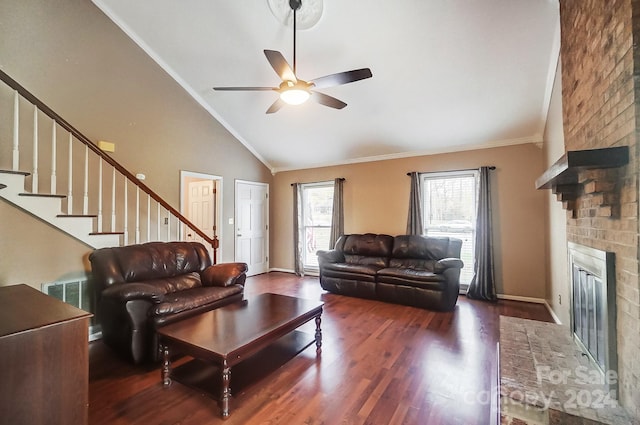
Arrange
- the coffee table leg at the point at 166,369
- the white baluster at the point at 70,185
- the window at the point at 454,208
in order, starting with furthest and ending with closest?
1. the window at the point at 454,208
2. the white baluster at the point at 70,185
3. the coffee table leg at the point at 166,369

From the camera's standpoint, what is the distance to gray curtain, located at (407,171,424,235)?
4.86m

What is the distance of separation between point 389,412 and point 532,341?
1.28 meters

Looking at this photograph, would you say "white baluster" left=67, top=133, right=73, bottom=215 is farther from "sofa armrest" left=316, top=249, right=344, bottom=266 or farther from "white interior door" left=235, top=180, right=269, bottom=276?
"sofa armrest" left=316, top=249, right=344, bottom=266

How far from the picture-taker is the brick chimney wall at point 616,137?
130cm

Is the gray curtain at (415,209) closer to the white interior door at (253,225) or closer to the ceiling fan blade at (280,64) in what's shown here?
the ceiling fan blade at (280,64)

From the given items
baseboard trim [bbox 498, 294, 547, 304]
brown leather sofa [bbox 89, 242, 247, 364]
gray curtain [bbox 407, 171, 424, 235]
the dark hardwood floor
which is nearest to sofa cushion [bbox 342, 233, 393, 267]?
gray curtain [bbox 407, 171, 424, 235]

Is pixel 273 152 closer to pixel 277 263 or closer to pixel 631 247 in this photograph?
pixel 277 263

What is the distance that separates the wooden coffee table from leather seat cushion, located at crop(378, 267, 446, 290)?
173 cm

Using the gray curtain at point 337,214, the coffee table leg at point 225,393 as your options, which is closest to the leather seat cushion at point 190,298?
the coffee table leg at point 225,393

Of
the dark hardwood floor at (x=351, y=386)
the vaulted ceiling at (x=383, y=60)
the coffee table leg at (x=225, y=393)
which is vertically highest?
the vaulted ceiling at (x=383, y=60)

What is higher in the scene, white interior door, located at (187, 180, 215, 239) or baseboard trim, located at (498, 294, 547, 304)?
white interior door, located at (187, 180, 215, 239)

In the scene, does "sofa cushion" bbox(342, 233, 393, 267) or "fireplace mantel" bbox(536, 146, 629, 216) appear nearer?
"fireplace mantel" bbox(536, 146, 629, 216)

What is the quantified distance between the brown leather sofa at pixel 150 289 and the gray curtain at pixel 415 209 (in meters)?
2.96

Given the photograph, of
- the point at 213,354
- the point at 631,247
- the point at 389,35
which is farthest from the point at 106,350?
the point at 389,35
